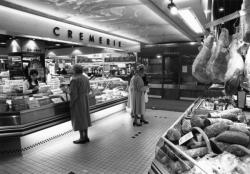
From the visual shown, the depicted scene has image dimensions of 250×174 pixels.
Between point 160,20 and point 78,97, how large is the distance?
346cm

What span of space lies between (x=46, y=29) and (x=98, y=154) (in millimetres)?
4021

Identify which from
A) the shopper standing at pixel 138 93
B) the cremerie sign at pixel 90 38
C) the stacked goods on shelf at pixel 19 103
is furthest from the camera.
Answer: the cremerie sign at pixel 90 38

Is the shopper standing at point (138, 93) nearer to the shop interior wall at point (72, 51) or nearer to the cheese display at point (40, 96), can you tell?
the cheese display at point (40, 96)

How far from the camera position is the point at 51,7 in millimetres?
4738

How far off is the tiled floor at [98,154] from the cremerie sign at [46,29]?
Answer: 2975mm

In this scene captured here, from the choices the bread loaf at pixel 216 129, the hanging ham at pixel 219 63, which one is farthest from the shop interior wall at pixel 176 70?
the bread loaf at pixel 216 129

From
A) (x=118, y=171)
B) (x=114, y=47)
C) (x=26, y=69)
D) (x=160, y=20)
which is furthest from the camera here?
(x=114, y=47)

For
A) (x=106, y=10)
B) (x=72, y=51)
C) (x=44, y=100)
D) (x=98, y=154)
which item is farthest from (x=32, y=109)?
(x=72, y=51)

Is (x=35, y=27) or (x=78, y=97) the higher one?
(x=35, y=27)

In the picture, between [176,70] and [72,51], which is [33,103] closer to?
[176,70]

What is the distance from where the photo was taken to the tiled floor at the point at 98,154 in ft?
11.3

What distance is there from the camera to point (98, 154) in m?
4.02

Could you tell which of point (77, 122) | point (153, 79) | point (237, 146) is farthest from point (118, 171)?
point (153, 79)

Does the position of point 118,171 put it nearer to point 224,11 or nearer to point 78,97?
point 78,97
